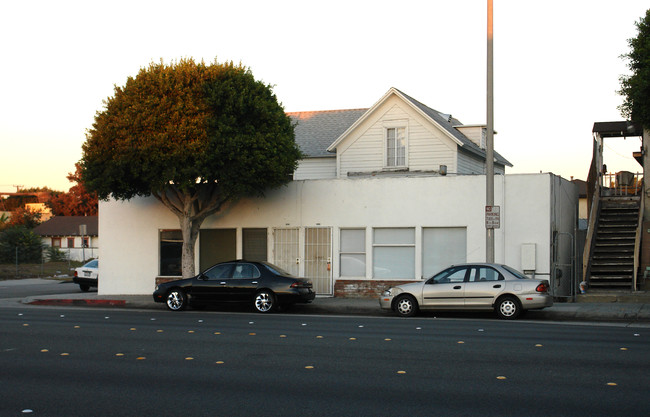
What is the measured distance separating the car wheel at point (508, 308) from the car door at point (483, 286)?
0.22 m

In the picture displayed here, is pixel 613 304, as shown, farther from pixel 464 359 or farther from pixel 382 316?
pixel 464 359

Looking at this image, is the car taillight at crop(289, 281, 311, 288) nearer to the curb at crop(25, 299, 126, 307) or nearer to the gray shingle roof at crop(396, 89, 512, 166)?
the curb at crop(25, 299, 126, 307)

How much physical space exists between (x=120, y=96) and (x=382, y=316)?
10338 millimetres

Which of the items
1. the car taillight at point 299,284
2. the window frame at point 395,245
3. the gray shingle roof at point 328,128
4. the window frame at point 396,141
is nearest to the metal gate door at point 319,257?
the window frame at point 395,245

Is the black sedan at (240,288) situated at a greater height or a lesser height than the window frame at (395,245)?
lesser

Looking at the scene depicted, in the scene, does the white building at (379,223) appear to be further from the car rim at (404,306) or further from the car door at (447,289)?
the car rim at (404,306)

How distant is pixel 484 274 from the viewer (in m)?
17.8

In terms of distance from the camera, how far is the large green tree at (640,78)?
64.3 feet

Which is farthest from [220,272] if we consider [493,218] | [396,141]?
[396,141]

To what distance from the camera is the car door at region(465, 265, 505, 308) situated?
17527 millimetres

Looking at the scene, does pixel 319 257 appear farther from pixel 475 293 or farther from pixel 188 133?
pixel 475 293

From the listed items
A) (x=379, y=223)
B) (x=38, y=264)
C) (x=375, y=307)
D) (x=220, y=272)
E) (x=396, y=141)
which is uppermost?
(x=396, y=141)

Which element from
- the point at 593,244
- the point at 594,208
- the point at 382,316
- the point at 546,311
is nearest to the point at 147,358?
the point at 382,316

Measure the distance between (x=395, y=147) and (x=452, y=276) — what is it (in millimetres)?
11719
